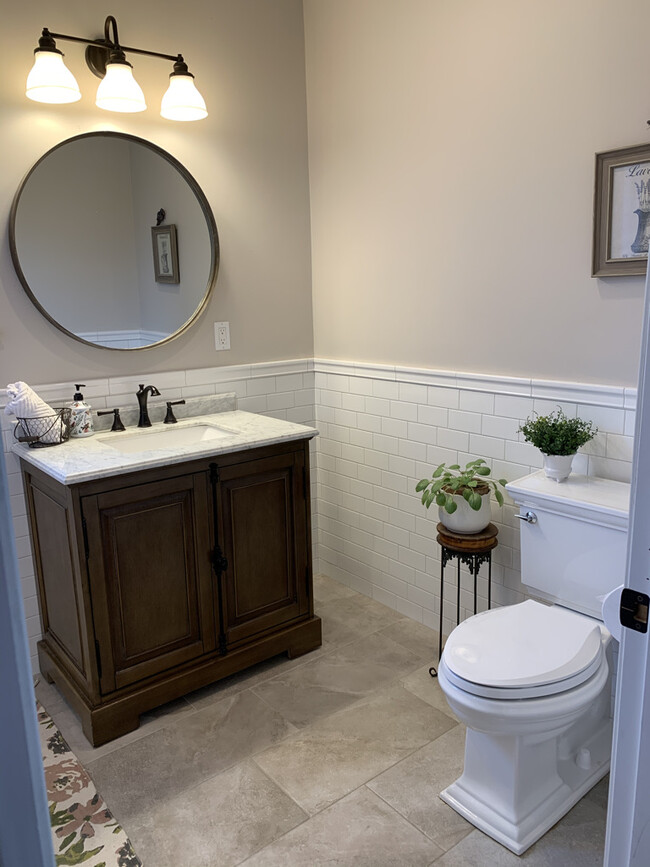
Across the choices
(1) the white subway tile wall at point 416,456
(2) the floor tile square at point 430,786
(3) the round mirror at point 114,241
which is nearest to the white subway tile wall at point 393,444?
(1) the white subway tile wall at point 416,456

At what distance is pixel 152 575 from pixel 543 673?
4.18ft

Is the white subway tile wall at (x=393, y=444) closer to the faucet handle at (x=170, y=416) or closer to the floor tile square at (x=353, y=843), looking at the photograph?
the faucet handle at (x=170, y=416)

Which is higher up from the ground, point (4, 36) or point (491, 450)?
point (4, 36)

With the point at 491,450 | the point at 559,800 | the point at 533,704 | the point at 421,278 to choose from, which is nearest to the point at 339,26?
the point at 421,278

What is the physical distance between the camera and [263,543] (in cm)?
257

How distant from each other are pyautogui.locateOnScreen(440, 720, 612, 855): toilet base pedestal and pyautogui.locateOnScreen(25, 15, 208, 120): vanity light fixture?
7.74 feet

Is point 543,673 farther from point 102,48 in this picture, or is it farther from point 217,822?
point 102,48

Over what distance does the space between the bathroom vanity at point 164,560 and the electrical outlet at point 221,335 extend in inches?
17.3

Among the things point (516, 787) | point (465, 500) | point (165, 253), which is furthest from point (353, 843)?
point (165, 253)

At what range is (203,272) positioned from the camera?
9.45ft

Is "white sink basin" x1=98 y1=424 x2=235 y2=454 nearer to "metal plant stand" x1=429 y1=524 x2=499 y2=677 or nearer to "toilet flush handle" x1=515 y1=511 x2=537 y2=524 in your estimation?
"metal plant stand" x1=429 y1=524 x2=499 y2=677

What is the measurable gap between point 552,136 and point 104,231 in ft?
5.42

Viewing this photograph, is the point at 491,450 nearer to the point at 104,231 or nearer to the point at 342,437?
the point at 342,437

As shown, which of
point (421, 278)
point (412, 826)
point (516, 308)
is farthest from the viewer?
point (421, 278)
